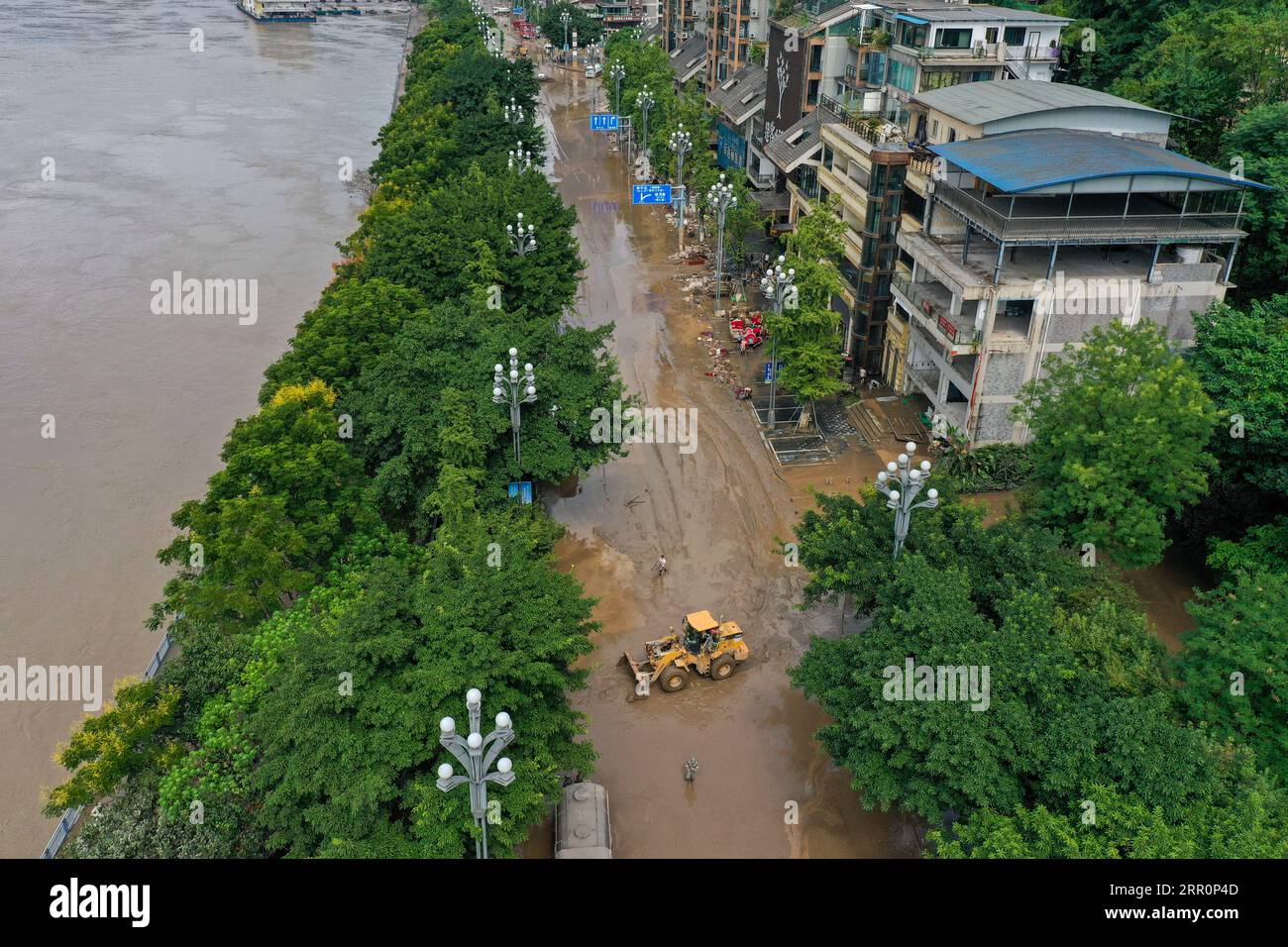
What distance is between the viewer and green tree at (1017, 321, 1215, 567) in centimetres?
2280

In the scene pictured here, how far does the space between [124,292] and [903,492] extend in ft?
148

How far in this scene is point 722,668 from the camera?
23906 millimetres

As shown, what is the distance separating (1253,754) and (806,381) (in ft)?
63.2

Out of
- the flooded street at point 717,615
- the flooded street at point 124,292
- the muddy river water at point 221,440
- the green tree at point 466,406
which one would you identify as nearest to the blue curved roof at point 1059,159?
the muddy river water at point 221,440

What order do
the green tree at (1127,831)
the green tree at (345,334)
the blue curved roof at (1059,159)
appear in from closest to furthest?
the green tree at (1127,831) → the blue curved roof at (1059,159) → the green tree at (345,334)

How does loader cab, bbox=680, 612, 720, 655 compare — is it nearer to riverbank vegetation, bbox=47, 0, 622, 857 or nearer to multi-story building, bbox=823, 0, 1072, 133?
riverbank vegetation, bbox=47, 0, 622, 857

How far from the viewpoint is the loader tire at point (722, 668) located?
23797 mm

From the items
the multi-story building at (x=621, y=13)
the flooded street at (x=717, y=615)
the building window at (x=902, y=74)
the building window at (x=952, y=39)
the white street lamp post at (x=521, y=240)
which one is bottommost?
the flooded street at (x=717, y=615)

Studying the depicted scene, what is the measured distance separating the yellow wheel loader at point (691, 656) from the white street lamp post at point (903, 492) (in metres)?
5.46

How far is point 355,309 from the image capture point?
3161cm

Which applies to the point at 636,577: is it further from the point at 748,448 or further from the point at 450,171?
the point at 450,171

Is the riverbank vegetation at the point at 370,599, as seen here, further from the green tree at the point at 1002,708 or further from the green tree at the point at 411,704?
the green tree at the point at 1002,708
